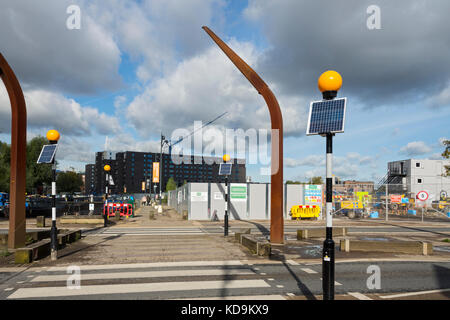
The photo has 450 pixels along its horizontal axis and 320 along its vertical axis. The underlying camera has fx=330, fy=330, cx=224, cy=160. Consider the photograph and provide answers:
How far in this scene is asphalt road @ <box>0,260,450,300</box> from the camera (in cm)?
722

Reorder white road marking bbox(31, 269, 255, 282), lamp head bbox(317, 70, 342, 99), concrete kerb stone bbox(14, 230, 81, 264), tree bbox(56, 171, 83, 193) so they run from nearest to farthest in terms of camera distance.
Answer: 1. lamp head bbox(317, 70, 342, 99)
2. white road marking bbox(31, 269, 255, 282)
3. concrete kerb stone bbox(14, 230, 81, 264)
4. tree bbox(56, 171, 83, 193)

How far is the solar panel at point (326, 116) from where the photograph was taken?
5.71 m

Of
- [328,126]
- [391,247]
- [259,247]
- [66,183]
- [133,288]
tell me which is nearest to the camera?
[328,126]

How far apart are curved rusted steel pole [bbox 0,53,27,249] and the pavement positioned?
1.50 metres

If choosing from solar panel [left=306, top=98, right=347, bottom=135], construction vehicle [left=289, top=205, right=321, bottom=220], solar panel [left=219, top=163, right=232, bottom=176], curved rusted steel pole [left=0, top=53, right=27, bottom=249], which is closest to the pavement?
curved rusted steel pole [left=0, top=53, right=27, bottom=249]

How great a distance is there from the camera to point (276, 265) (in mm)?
10289

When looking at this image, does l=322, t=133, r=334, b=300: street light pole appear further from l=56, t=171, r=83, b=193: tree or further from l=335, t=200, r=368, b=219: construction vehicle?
l=56, t=171, r=83, b=193: tree

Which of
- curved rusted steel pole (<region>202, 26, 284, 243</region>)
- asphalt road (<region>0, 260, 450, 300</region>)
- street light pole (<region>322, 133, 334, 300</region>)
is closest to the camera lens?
street light pole (<region>322, 133, 334, 300</region>)

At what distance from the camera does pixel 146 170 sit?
168 m

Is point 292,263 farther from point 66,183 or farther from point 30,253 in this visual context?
point 66,183

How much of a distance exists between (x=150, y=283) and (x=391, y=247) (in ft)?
31.4

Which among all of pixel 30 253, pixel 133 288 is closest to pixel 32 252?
pixel 30 253

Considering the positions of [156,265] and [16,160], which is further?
[16,160]

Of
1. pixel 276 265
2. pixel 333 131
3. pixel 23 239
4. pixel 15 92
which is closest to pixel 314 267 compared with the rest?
pixel 276 265
